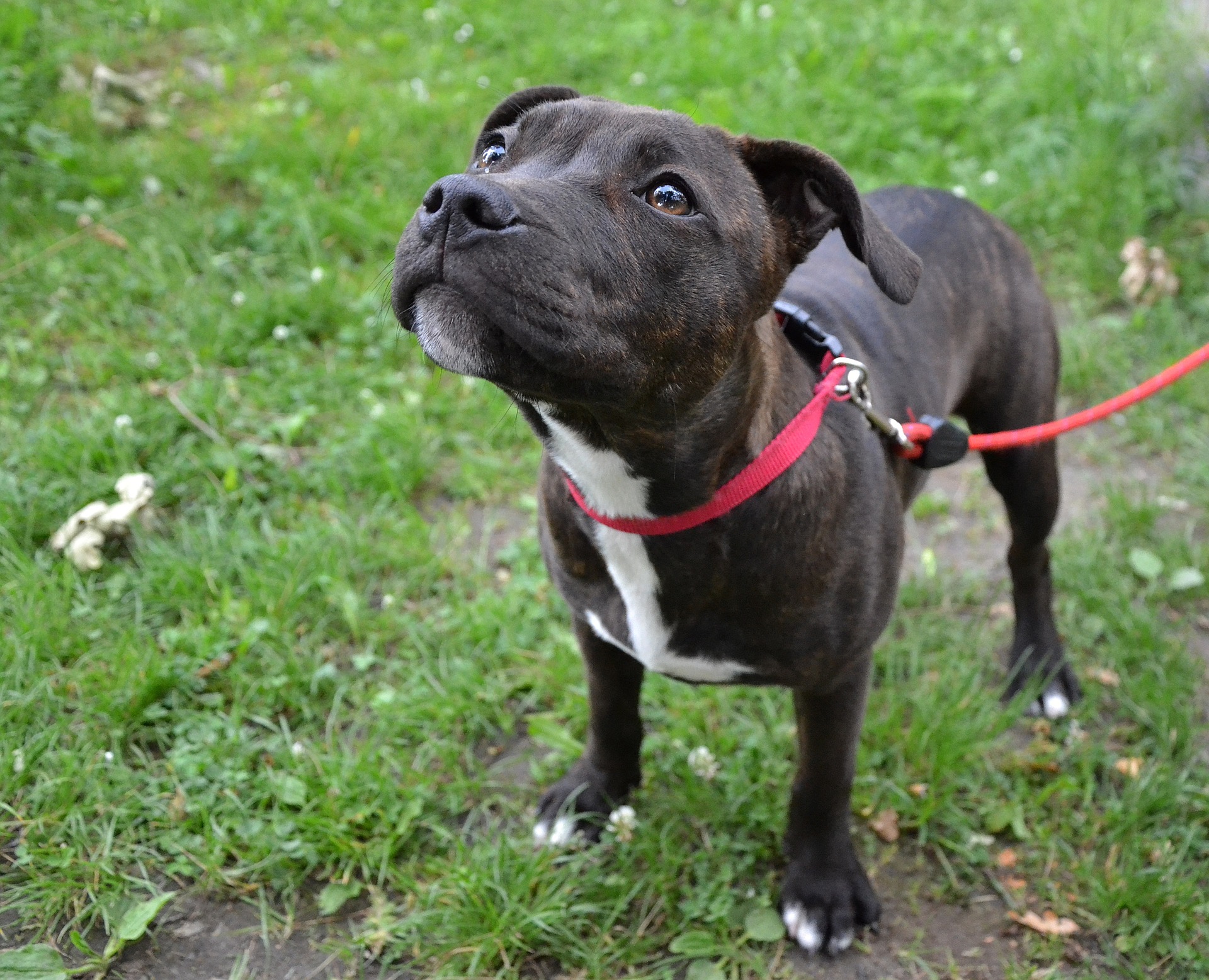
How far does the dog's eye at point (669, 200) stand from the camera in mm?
2201

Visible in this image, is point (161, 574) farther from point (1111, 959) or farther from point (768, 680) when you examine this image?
point (1111, 959)

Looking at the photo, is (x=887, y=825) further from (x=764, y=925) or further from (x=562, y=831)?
(x=562, y=831)

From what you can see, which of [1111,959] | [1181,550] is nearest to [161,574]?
[1111,959]

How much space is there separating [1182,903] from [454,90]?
531 cm

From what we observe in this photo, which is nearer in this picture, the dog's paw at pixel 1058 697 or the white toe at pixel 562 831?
the white toe at pixel 562 831

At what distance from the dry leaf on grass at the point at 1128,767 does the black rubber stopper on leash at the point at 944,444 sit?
49.9 inches

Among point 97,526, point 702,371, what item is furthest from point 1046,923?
point 97,526

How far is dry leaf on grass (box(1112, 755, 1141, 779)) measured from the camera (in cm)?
341

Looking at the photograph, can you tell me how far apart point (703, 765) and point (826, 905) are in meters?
0.55

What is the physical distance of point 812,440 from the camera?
2.55 metres

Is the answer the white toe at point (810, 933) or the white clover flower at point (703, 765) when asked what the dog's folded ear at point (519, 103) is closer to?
the white clover flower at point (703, 765)

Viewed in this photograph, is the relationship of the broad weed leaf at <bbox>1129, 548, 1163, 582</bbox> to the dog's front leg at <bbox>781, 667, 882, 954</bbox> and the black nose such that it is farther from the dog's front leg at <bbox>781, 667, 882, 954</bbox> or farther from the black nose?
the black nose

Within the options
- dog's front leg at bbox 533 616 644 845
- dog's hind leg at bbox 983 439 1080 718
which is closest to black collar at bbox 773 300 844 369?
dog's front leg at bbox 533 616 644 845

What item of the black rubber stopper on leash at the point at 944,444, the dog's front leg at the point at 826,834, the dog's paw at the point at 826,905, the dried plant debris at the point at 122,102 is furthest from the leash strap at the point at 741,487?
the dried plant debris at the point at 122,102
